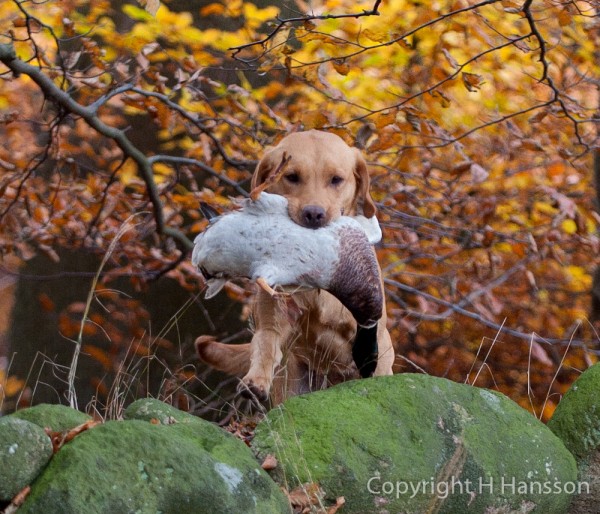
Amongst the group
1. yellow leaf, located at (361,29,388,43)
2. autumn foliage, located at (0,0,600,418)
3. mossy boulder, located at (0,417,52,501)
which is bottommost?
autumn foliage, located at (0,0,600,418)

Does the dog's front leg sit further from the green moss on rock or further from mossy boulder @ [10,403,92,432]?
the green moss on rock

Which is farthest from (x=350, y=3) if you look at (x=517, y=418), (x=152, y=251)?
(x=517, y=418)

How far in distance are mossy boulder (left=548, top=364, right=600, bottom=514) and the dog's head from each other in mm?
1310

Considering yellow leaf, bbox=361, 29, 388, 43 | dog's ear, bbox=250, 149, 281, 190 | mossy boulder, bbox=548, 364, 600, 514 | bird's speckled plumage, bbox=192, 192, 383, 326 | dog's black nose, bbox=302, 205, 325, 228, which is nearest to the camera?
bird's speckled plumage, bbox=192, 192, 383, 326

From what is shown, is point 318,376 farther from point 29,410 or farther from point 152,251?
point 152,251

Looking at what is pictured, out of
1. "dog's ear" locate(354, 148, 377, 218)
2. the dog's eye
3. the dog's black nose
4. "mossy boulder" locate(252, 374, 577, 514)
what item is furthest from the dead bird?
"dog's ear" locate(354, 148, 377, 218)

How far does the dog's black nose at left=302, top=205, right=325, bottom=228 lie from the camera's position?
3.68 m

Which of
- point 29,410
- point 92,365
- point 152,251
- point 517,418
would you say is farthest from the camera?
point 92,365

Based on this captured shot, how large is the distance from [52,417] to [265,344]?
1.23 metres

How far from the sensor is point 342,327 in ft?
13.4

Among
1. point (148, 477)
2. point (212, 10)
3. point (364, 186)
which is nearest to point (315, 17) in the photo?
point (364, 186)

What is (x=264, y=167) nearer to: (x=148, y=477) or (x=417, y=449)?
(x=417, y=449)

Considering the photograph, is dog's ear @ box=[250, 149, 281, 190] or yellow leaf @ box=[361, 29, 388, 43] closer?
dog's ear @ box=[250, 149, 281, 190]

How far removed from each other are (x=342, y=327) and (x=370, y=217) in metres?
0.73
